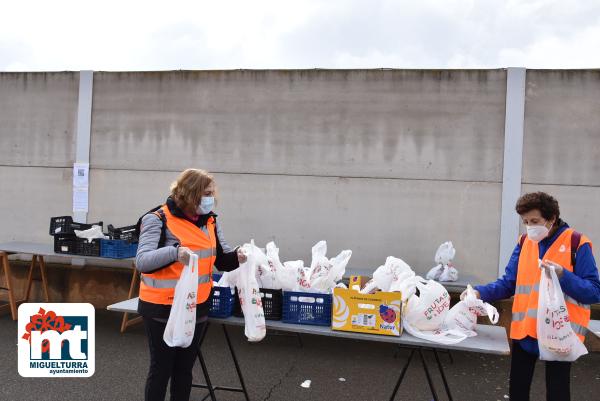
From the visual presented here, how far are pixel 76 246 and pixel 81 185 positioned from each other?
4.22ft

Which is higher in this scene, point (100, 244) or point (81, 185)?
point (81, 185)

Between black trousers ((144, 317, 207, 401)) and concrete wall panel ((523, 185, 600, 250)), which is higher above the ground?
concrete wall panel ((523, 185, 600, 250))

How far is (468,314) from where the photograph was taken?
127 inches

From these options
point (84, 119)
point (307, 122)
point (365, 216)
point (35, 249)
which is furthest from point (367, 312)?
point (84, 119)

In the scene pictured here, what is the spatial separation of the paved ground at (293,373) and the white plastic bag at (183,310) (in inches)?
57.6

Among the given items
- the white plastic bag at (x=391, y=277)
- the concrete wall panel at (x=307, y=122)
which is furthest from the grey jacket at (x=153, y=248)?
the concrete wall panel at (x=307, y=122)

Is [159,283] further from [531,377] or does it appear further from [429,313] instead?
[531,377]

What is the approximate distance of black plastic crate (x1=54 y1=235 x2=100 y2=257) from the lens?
5.62m

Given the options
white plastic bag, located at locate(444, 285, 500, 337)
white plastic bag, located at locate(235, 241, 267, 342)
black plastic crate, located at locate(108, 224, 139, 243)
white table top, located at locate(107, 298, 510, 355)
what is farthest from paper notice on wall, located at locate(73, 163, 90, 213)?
white plastic bag, located at locate(444, 285, 500, 337)

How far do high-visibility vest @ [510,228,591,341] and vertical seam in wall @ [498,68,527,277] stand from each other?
9.51 ft

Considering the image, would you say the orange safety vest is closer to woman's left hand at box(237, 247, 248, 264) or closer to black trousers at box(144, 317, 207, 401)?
black trousers at box(144, 317, 207, 401)

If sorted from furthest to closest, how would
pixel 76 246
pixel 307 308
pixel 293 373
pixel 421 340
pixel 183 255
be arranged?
pixel 76 246
pixel 293 373
pixel 307 308
pixel 421 340
pixel 183 255

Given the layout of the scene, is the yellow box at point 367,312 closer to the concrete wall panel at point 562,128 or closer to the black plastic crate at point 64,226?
the concrete wall panel at point 562,128

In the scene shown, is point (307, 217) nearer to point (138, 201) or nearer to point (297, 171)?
point (297, 171)
